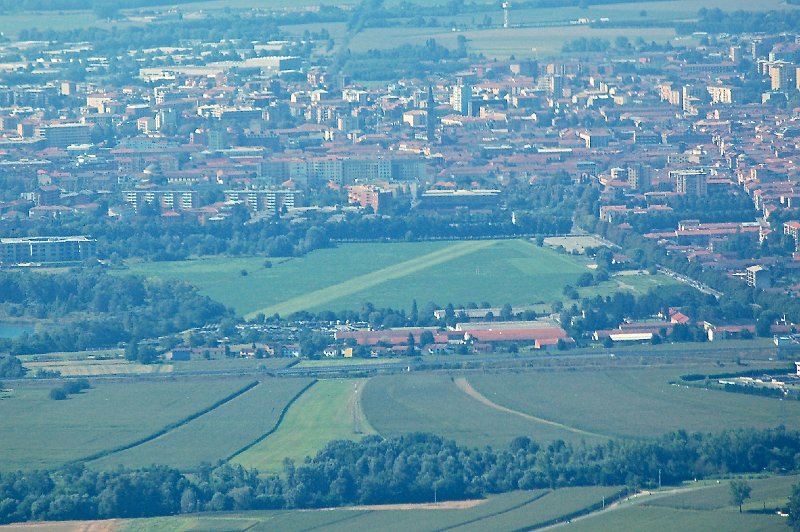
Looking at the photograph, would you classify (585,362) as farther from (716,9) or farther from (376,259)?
(716,9)

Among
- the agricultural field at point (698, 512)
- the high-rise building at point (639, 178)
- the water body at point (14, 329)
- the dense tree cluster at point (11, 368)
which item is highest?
the agricultural field at point (698, 512)

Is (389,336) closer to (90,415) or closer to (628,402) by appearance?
(628,402)

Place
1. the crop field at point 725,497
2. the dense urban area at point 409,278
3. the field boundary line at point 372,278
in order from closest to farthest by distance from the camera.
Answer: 1. the crop field at point 725,497
2. the dense urban area at point 409,278
3. the field boundary line at point 372,278

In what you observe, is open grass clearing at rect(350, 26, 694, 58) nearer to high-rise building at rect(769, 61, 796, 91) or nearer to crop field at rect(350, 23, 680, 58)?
crop field at rect(350, 23, 680, 58)

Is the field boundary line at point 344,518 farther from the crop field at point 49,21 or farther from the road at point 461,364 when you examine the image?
the crop field at point 49,21

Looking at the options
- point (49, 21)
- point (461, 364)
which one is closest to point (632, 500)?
point (461, 364)

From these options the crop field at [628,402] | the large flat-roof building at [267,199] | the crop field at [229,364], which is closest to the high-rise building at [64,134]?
the large flat-roof building at [267,199]

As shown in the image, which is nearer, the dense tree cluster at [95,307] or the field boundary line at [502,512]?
the field boundary line at [502,512]
